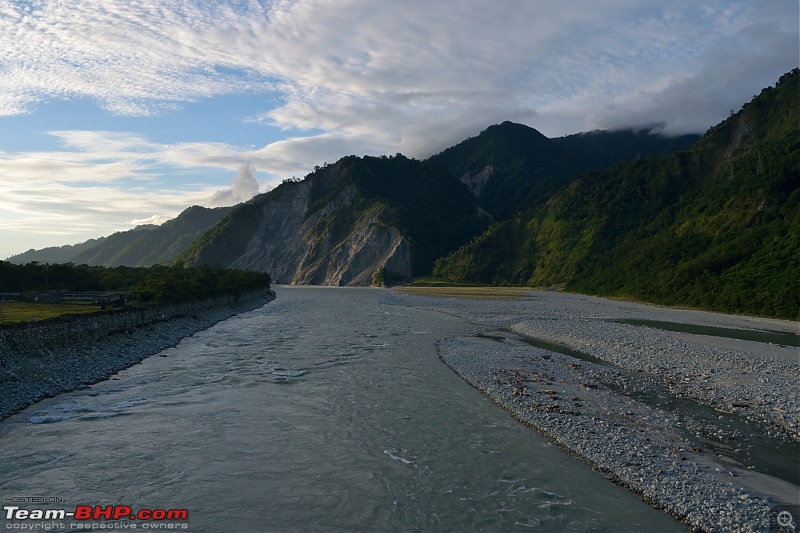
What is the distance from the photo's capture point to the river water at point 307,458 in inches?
508

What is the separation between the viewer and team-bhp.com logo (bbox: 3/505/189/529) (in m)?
12.4

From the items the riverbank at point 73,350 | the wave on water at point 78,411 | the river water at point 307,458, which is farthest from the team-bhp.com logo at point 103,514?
the riverbank at point 73,350

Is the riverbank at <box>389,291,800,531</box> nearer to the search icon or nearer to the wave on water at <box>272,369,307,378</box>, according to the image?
the search icon

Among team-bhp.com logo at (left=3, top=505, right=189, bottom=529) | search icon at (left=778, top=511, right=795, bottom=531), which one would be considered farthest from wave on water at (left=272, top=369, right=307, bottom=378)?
search icon at (left=778, top=511, right=795, bottom=531)

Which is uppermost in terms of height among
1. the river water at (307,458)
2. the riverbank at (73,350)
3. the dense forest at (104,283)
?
the dense forest at (104,283)

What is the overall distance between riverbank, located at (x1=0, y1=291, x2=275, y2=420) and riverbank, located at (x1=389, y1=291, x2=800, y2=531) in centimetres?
2277

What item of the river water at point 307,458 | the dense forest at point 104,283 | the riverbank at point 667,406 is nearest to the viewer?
the river water at point 307,458

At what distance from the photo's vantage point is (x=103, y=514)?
12.7 metres

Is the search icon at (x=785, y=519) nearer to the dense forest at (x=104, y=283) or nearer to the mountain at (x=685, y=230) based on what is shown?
the mountain at (x=685, y=230)

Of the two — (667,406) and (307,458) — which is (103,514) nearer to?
(307,458)

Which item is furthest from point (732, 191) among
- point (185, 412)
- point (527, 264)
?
point (185, 412)

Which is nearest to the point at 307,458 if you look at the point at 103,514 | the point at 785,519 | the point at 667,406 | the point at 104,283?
the point at 103,514

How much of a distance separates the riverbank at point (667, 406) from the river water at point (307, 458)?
1282 mm

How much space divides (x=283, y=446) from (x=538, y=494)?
9.31 meters
